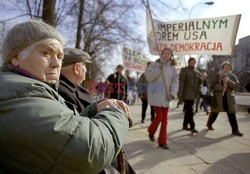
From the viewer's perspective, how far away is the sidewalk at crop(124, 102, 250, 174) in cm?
351

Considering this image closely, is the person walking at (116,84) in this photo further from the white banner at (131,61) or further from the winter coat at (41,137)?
the winter coat at (41,137)

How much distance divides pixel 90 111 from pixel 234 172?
111 inches

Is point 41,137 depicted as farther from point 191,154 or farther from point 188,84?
point 188,84

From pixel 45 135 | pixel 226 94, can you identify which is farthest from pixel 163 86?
pixel 45 135

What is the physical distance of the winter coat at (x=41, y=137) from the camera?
0.92 meters

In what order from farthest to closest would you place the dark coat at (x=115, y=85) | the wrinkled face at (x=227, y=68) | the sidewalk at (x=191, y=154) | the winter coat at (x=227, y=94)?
the dark coat at (x=115, y=85), the wrinkled face at (x=227, y=68), the winter coat at (x=227, y=94), the sidewalk at (x=191, y=154)

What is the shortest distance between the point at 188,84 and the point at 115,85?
2.67 meters

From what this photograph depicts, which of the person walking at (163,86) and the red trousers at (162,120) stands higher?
the person walking at (163,86)

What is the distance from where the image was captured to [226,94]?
6027 millimetres

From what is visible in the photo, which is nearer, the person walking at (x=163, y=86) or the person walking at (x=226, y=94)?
the person walking at (x=163, y=86)

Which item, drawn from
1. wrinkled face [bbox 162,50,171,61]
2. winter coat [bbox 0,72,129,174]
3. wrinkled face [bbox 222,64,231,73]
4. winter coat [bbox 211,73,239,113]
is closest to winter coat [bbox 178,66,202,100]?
winter coat [bbox 211,73,239,113]

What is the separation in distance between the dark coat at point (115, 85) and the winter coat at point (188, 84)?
7.85ft

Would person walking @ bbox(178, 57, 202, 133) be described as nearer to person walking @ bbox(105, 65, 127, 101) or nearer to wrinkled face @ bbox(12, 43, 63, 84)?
person walking @ bbox(105, 65, 127, 101)

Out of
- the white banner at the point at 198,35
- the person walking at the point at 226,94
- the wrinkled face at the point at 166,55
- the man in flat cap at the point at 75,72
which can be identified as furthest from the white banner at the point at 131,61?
the man in flat cap at the point at 75,72
